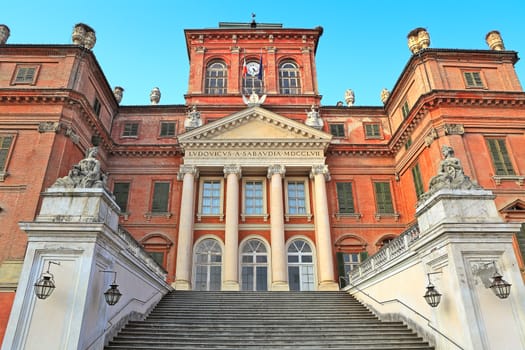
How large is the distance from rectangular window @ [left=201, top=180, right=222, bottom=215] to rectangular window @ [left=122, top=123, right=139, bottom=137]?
19.7 ft

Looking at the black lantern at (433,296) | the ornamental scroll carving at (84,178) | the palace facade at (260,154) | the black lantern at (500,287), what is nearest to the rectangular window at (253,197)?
the palace facade at (260,154)

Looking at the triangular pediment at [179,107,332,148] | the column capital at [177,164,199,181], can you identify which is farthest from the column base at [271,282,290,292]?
the triangular pediment at [179,107,332,148]

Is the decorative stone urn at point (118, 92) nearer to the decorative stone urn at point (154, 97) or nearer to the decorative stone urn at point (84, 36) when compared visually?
the decorative stone urn at point (154, 97)

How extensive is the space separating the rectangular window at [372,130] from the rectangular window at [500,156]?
7130mm

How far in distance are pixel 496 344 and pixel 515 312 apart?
88cm

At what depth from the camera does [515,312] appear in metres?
8.34

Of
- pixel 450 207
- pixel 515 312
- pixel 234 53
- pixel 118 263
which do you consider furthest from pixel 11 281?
pixel 234 53

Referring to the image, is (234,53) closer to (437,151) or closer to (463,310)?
(437,151)

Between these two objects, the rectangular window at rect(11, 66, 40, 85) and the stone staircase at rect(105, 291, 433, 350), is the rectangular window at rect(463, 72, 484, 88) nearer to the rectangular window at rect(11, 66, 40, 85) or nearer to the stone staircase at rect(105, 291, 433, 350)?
the stone staircase at rect(105, 291, 433, 350)

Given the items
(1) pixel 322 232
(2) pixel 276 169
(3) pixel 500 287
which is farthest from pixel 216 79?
(3) pixel 500 287

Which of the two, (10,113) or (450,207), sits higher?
(10,113)

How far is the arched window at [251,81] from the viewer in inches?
1045

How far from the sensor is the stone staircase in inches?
397

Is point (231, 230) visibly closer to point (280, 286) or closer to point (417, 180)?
point (280, 286)
